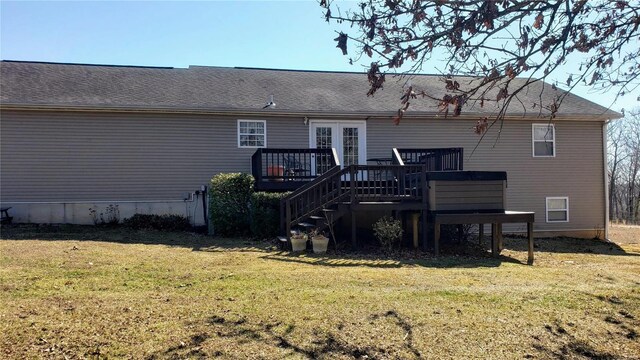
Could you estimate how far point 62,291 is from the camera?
525 centimetres

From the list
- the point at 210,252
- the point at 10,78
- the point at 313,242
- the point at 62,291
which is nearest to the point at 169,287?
the point at 62,291

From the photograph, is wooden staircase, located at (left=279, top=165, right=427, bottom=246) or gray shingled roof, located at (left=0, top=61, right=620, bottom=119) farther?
gray shingled roof, located at (left=0, top=61, right=620, bottom=119)

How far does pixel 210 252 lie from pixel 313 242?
1.96m

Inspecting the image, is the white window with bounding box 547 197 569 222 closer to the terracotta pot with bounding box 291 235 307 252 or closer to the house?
the house

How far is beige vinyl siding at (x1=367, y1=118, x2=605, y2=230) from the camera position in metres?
14.9

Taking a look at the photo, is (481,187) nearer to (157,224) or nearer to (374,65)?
(374,65)

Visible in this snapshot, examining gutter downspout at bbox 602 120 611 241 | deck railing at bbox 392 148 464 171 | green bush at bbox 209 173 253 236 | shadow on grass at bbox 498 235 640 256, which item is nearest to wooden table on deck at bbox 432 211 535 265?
shadow on grass at bbox 498 235 640 256

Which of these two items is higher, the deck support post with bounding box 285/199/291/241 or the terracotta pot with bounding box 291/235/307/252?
the deck support post with bounding box 285/199/291/241

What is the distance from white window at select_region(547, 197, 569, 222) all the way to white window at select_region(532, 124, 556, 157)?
1.50 m

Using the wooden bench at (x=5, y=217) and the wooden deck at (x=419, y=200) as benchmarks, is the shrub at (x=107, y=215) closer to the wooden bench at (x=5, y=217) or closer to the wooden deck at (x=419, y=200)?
the wooden bench at (x=5, y=217)

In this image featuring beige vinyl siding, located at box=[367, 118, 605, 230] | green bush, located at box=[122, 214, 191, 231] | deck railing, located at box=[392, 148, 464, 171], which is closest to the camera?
deck railing, located at box=[392, 148, 464, 171]

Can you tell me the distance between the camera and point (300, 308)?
195 inches

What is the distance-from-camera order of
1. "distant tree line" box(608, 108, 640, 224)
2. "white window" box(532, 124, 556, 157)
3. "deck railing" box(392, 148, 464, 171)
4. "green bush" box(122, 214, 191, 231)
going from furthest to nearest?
"distant tree line" box(608, 108, 640, 224) → "white window" box(532, 124, 556, 157) → "green bush" box(122, 214, 191, 231) → "deck railing" box(392, 148, 464, 171)

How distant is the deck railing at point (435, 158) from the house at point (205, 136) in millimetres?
750
